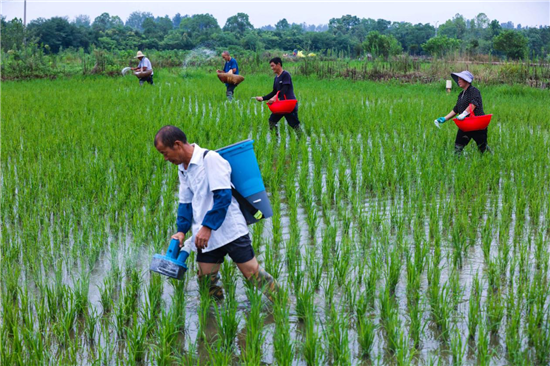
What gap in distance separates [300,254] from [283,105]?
3720 millimetres

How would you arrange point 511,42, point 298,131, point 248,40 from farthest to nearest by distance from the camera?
point 248,40 < point 511,42 < point 298,131

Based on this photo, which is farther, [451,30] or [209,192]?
[451,30]

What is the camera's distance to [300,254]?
352cm

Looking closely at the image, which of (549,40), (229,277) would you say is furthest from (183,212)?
(549,40)

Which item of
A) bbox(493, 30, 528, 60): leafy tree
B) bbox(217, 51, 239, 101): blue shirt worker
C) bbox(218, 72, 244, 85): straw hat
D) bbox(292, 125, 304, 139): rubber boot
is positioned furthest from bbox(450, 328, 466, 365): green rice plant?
bbox(493, 30, 528, 60): leafy tree

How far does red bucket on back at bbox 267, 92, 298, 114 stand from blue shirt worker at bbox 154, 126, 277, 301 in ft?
13.9

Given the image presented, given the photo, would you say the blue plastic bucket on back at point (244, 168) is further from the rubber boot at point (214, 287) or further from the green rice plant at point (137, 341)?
the green rice plant at point (137, 341)

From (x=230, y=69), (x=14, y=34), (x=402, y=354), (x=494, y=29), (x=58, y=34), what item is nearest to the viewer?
(x=402, y=354)

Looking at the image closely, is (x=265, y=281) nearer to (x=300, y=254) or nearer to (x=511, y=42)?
(x=300, y=254)

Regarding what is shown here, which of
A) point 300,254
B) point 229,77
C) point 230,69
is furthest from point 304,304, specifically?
point 230,69

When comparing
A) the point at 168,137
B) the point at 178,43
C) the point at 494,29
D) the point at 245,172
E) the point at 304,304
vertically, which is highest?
the point at 494,29

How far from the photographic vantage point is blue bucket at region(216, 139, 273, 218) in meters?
2.69

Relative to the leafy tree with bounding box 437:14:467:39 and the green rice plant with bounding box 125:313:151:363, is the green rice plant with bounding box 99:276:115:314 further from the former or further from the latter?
the leafy tree with bounding box 437:14:467:39

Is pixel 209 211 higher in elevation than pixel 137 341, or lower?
higher
